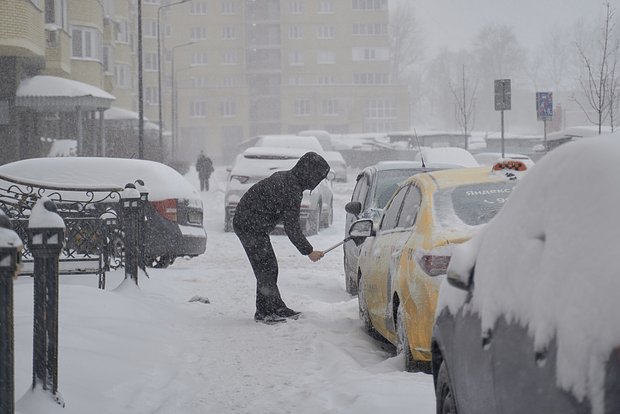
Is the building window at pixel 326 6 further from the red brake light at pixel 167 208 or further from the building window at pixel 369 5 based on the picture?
the red brake light at pixel 167 208

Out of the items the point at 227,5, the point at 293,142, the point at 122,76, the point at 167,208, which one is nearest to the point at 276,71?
the point at 227,5

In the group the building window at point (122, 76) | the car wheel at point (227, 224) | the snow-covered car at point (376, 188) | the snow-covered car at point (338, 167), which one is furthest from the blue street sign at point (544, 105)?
the building window at point (122, 76)

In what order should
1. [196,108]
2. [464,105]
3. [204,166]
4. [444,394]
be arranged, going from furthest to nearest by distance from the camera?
[196,108] → [204,166] → [464,105] → [444,394]

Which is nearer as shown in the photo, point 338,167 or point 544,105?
point 544,105

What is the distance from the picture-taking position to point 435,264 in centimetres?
684

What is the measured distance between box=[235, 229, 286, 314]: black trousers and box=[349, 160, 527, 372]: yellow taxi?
1580mm

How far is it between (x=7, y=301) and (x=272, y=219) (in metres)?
6.31

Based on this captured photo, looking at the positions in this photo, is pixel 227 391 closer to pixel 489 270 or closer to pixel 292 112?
pixel 489 270

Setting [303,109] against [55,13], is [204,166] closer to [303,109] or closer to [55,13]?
[55,13]

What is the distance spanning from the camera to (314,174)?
1024cm

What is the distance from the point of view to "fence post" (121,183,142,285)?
36.6 ft

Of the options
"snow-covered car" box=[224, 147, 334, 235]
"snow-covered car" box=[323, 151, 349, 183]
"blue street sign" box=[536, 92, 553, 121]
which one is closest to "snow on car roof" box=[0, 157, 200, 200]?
"snow-covered car" box=[224, 147, 334, 235]

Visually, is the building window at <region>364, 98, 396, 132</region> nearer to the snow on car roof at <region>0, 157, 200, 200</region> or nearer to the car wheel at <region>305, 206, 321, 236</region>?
the car wheel at <region>305, 206, 321, 236</region>

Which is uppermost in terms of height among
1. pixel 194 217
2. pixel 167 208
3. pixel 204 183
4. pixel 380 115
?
pixel 380 115
